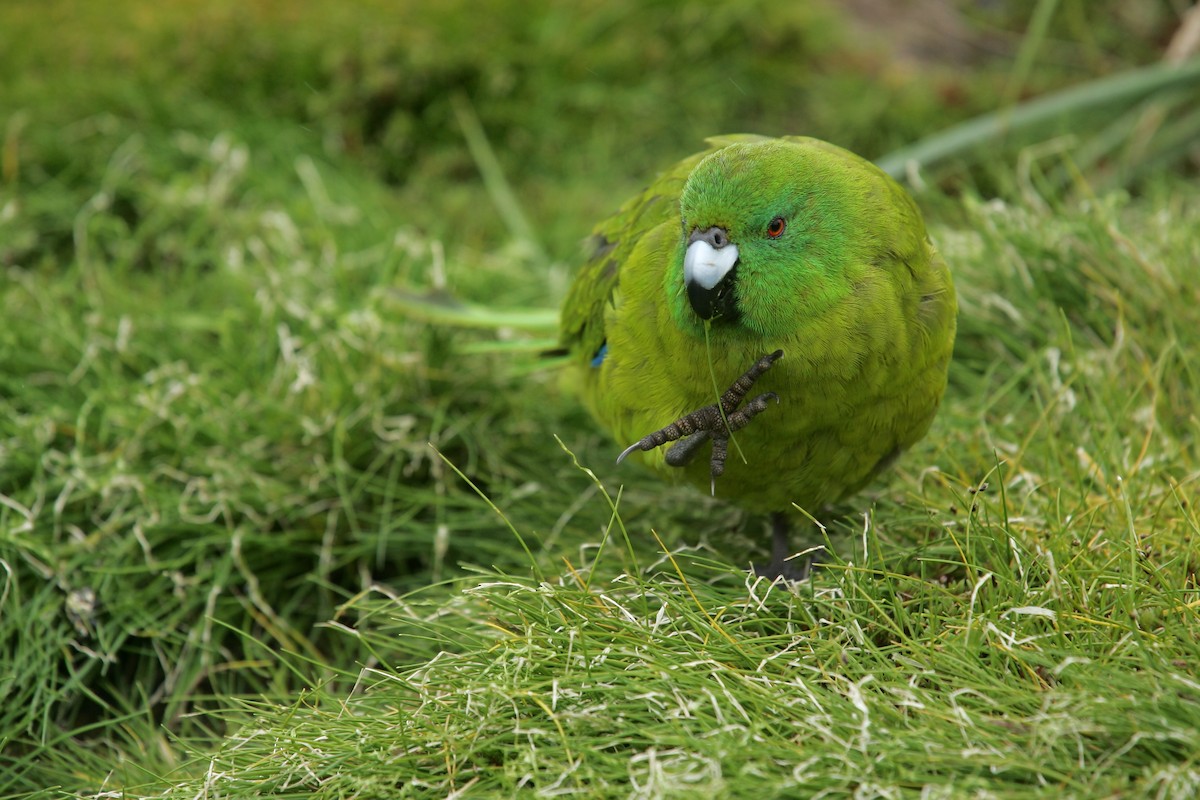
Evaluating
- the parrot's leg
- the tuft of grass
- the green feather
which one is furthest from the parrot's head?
the parrot's leg

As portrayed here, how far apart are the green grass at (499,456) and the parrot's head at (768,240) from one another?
540 mm

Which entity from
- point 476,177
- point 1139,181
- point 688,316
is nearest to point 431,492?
point 688,316

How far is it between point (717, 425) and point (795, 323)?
289 mm

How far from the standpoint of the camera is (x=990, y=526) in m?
2.35

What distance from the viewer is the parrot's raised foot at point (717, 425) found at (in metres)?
2.21

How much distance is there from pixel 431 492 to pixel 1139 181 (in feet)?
11.2

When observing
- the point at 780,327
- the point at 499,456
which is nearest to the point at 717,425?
the point at 780,327

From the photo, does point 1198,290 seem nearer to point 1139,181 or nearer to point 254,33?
point 1139,181

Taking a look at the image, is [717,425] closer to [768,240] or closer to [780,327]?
[780,327]

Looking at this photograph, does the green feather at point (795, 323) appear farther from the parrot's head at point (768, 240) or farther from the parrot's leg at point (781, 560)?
the parrot's leg at point (781, 560)

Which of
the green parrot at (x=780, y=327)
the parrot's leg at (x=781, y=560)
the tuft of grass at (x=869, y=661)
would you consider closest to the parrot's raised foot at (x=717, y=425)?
the green parrot at (x=780, y=327)

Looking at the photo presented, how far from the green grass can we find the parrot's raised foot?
270mm

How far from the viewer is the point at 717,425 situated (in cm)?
232

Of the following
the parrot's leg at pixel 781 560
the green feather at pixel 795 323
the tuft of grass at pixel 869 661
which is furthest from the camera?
the parrot's leg at pixel 781 560
